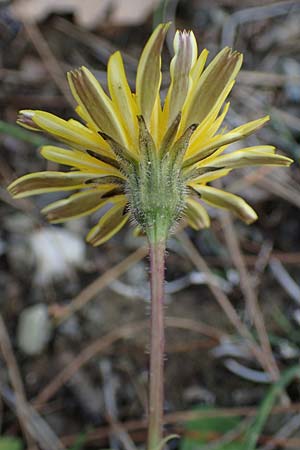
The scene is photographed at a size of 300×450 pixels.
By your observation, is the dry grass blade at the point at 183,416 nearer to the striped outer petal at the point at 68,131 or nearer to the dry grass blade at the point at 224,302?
the dry grass blade at the point at 224,302

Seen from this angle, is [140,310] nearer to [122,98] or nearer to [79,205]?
[79,205]

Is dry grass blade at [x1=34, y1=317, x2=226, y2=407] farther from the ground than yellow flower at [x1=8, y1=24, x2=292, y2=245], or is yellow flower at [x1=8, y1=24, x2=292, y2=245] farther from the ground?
yellow flower at [x1=8, y1=24, x2=292, y2=245]

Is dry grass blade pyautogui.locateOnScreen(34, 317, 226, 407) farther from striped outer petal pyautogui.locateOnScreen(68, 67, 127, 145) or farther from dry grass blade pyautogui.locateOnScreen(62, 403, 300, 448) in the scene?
striped outer petal pyautogui.locateOnScreen(68, 67, 127, 145)

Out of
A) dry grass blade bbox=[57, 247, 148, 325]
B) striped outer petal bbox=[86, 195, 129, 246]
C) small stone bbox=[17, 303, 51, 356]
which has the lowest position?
small stone bbox=[17, 303, 51, 356]

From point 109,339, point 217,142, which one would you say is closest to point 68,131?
point 217,142

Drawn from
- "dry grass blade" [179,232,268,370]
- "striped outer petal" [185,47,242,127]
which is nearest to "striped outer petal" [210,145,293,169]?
"striped outer petal" [185,47,242,127]

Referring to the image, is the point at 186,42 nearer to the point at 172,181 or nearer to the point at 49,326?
the point at 172,181

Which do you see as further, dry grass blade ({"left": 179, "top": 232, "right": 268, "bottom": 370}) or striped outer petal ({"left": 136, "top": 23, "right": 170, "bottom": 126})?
dry grass blade ({"left": 179, "top": 232, "right": 268, "bottom": 370})
